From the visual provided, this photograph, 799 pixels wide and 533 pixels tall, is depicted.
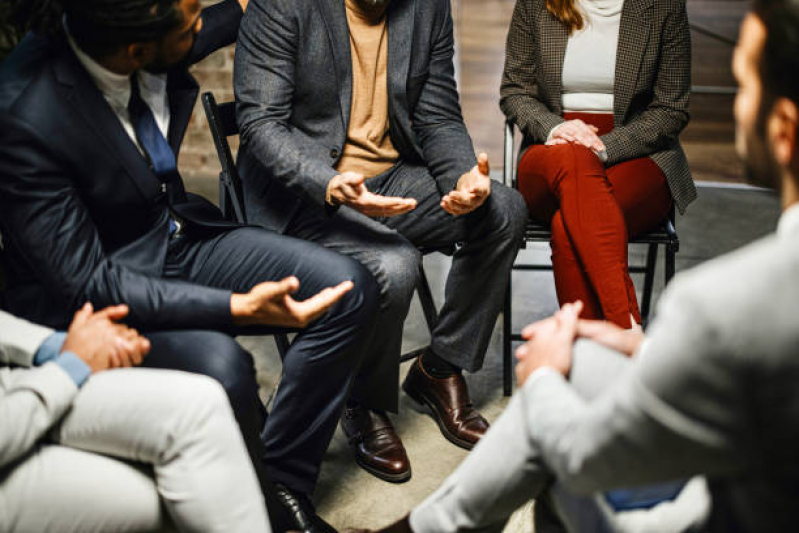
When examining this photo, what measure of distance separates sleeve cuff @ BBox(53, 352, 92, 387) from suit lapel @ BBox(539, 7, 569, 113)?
170 cm

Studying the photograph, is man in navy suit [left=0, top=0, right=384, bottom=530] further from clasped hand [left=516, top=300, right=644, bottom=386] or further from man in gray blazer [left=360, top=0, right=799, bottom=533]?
man in gray blazer [left=360, top=0, right=799, bottom=533]

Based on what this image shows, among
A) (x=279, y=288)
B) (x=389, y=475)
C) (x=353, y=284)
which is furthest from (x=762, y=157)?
(x=389, y=475)

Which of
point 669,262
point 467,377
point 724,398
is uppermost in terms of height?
point 724,398

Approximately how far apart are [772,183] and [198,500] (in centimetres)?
99

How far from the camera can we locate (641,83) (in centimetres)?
241

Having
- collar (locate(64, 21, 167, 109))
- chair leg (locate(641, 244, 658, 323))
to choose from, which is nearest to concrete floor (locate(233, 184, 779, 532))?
chair leg (locate(641, 244, 658, 323))

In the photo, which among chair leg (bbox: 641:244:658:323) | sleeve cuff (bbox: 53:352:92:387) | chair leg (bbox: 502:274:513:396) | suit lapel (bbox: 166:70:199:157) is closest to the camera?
sleeve cuff (bbox: 53:352:92:387)

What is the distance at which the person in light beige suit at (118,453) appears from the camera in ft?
4.03

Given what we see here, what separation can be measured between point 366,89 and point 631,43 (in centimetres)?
84

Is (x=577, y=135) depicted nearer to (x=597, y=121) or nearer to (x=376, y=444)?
(x=597, y=121)

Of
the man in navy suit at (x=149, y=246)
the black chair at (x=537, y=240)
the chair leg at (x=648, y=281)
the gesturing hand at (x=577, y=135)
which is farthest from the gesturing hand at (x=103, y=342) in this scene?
the chair leg at (x=648, y=281)

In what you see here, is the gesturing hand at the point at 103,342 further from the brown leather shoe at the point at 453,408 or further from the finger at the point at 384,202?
the brown leather shoe at the point at 453,408

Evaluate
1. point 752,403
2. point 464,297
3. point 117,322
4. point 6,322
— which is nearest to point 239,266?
point 117,322

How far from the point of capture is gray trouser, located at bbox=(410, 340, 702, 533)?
1.23 m
